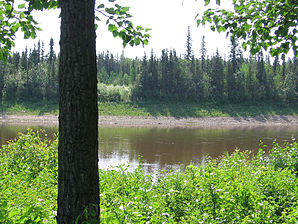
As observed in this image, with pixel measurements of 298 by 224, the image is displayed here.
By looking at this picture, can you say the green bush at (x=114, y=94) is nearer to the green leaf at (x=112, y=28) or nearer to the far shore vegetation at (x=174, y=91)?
the far shore vegetation at (x=174, y=91)

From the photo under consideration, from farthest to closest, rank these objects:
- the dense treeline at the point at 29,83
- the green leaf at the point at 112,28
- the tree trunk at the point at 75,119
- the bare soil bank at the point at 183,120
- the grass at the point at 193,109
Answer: the dense treeline at the point at 29,83 → the grass at the point at 193,109 → the bare soil bank at the point at 183,120 → the green leaf at the point at 112,28 → the tree trunk at the point at 75,119

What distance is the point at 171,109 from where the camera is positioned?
65250 mm

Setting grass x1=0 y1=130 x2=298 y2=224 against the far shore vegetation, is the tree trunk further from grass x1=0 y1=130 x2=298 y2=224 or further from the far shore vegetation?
the far shore vegetation

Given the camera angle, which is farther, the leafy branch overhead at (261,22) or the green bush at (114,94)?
the green bush at (114,94)

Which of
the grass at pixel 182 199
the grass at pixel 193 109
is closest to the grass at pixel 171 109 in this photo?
the grass at pixel 193 109

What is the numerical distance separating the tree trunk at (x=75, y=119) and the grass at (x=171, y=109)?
58.8 meters

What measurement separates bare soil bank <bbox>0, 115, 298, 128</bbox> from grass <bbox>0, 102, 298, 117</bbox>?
6.47 feet

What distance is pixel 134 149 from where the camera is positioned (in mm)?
23438

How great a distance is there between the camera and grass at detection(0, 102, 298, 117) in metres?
62.2

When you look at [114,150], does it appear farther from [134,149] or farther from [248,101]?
[248,101]

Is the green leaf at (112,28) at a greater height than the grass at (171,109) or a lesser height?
greater

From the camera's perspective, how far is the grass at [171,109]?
62.2m

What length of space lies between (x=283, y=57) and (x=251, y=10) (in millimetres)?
878

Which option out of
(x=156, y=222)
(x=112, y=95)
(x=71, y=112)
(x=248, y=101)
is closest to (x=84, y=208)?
(x=71, y=112)
